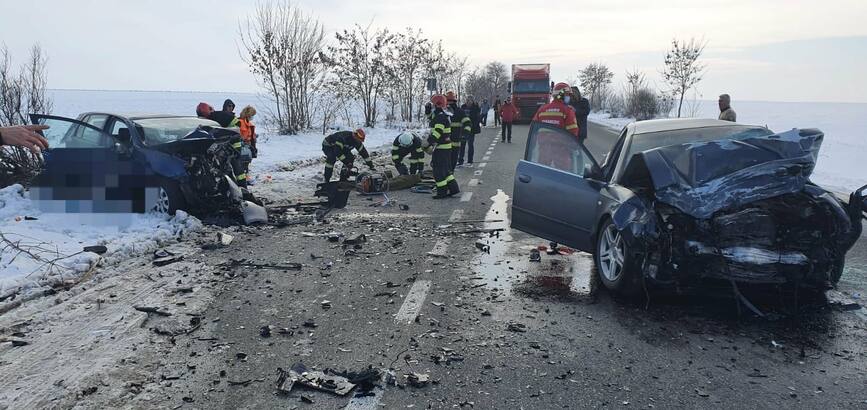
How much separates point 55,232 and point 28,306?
2664mm

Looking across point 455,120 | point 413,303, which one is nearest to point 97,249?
point 413,303

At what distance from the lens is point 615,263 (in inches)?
205

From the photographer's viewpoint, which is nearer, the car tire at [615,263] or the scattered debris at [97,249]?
the car tire at [615,263]

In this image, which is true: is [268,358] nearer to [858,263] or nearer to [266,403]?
[266,403]

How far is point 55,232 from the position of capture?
7.27 metres

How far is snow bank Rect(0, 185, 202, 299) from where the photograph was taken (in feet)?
18.7

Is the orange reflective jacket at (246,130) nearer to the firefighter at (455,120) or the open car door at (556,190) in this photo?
the firefighter at (455,120)

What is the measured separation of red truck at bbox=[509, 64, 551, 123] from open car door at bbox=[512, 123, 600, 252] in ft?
101

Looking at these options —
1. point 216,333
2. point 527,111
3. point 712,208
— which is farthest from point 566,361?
point 527,111

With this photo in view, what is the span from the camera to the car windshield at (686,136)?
563 centimetres

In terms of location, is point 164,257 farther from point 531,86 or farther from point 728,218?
point 531,86

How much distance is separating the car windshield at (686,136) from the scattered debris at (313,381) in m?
3.42

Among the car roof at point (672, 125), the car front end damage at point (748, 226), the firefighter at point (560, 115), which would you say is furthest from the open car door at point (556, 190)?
the firefighter at point (560, 115)

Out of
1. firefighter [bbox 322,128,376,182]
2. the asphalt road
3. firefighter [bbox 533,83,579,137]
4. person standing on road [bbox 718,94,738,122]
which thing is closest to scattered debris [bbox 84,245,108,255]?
the asphalt road
